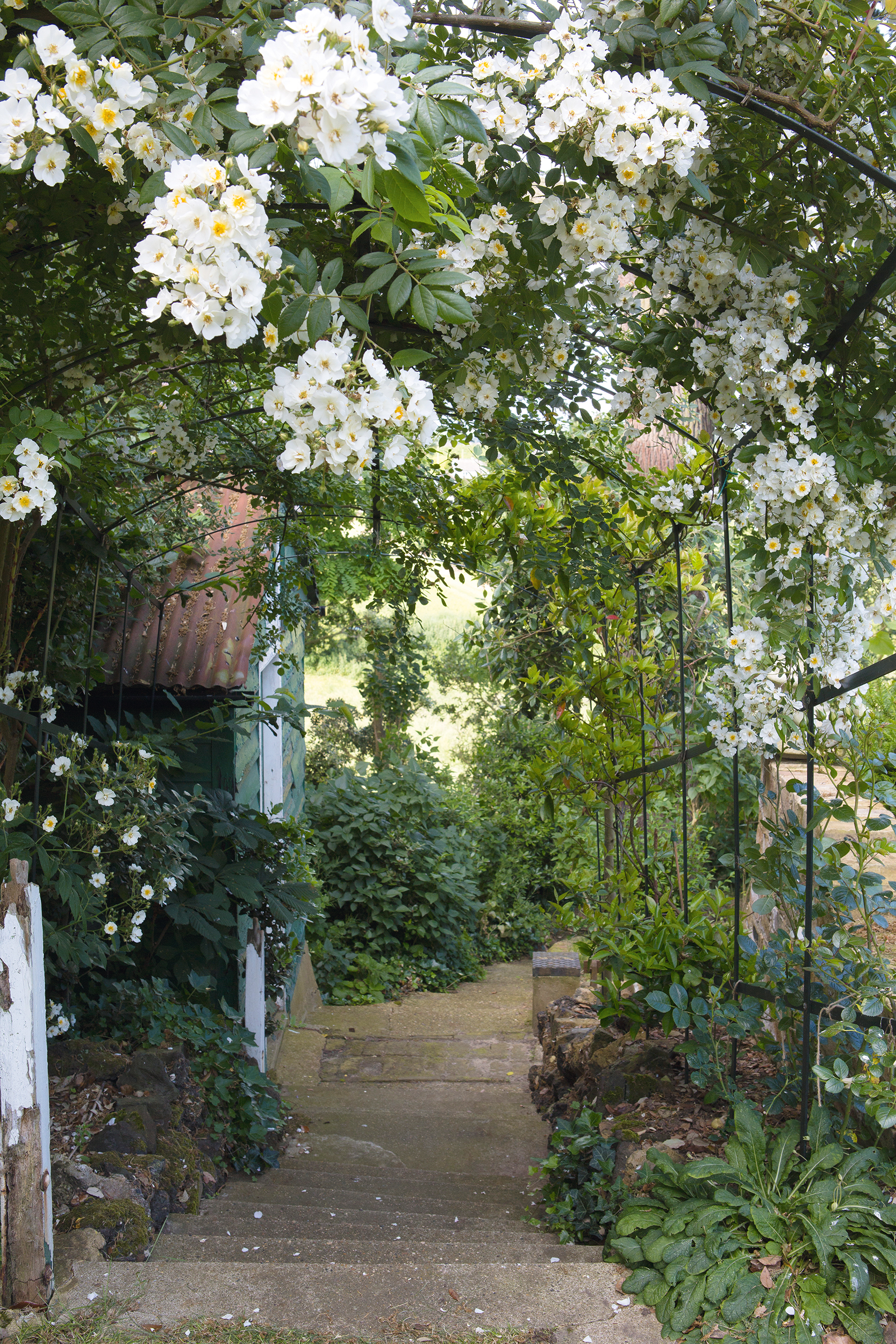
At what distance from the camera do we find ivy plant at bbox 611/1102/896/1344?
1684mm

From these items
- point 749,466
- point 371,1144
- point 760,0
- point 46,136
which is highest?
point 760,0

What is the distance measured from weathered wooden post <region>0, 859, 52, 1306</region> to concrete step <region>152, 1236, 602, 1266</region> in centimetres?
49

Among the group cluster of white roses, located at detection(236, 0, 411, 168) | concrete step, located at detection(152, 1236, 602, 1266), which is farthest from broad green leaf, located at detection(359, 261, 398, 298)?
concrete step, located at detection(152, 1236, 602, 1266)

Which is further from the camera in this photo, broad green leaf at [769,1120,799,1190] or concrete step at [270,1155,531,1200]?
concrete step at [270,1155,531,1200]

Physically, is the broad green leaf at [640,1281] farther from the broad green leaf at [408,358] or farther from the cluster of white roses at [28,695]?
the cluster of white roses at [28,695]

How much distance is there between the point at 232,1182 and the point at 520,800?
219 inches

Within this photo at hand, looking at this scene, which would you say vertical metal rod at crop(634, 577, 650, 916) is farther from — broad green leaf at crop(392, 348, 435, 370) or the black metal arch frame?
broad green leaf at crop(392, 348, 435, 370)

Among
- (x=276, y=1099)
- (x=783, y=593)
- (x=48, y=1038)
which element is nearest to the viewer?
(x=783, y=593)

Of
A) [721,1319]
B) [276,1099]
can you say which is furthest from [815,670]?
[276,1099]

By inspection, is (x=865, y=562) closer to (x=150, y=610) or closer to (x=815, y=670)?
(x=815, y=670)

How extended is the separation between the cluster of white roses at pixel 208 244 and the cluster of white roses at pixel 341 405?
12 cm

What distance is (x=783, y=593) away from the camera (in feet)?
6.30

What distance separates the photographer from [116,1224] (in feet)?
7.57

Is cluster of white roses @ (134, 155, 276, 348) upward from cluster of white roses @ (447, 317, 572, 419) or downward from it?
downward
